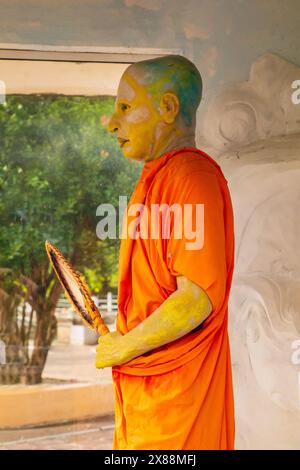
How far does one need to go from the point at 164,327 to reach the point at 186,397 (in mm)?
192

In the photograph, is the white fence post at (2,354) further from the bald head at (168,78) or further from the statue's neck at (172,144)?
the bald head at (168,78)

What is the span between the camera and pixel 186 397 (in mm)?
2258

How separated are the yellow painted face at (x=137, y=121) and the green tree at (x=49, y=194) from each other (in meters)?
1.21

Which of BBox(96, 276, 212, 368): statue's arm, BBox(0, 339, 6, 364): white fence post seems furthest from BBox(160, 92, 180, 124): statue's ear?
BBox(0, 339, 6, 364): white fence post

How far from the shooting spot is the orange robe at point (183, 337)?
226cm

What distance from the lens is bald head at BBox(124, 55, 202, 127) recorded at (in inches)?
93.3

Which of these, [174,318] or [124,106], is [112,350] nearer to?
[174,318]

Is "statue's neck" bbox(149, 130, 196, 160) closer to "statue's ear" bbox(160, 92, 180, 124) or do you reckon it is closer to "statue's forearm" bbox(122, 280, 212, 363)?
"statue's ear" bbox(160, 92, 180, 124)

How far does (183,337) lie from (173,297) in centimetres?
12

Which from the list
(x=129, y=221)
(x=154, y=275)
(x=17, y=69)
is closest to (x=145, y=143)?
(x=129, y=221)

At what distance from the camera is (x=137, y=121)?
7.88 ft

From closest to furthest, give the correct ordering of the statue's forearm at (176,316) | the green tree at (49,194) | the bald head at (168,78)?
the statue's forearm at (176,316), the bald head at (168,78), the green tree at (49,194)

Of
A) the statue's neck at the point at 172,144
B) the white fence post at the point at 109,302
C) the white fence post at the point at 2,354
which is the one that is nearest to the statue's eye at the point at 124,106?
the statue's neck at the point at 172,144

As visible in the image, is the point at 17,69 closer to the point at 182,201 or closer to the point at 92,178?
the point at 92,178
